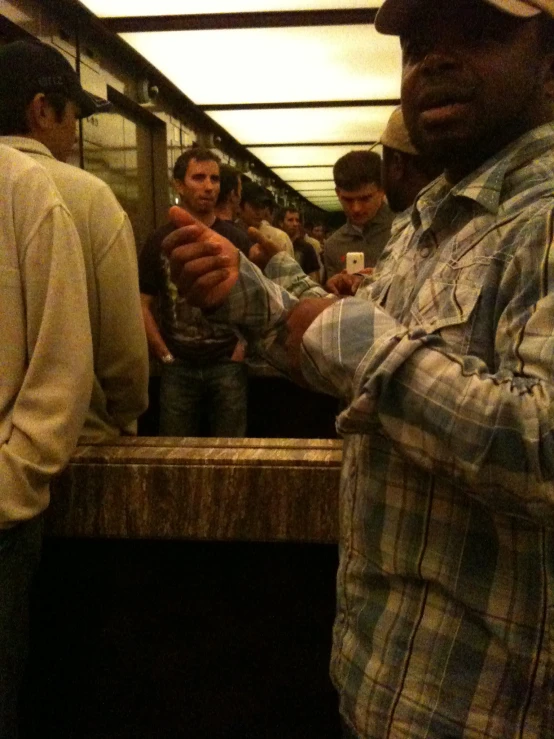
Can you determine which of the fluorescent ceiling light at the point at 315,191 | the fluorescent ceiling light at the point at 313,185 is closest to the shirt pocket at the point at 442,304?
the fluorescent ceiling light at the point at 313,185

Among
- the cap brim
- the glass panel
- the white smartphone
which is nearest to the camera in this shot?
the cap brim

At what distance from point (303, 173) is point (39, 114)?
8201 millimetres

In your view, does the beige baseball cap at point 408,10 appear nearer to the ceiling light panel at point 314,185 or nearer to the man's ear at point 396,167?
the man's ear at point 396,167

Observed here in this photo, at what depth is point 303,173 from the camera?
9.52 m

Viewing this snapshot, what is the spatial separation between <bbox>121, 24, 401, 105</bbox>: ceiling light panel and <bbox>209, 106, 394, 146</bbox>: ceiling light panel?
0.42m

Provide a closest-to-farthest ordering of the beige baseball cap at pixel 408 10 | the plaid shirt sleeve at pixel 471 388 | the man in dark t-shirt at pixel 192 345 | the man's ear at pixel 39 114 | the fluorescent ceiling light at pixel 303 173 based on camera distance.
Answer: the plaid shirt sleeve at pixel 471 388 < the beige baseball cap at pixel 408 10 < the man's ear at pixel 39 114 < the man in dark t-shirt at pixel 192 345 < the fluorescent ceiling light at pixel 303 173

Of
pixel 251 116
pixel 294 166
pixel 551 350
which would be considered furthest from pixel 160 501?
pixel 294 166

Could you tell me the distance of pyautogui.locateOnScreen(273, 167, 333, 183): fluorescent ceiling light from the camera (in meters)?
9.00

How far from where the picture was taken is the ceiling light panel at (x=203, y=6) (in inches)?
123

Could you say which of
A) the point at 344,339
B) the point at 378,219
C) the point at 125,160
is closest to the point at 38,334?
the point at 344,339

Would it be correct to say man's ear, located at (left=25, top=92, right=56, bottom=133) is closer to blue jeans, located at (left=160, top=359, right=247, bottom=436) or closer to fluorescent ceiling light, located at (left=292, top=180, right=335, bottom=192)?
blue jeans, located at (left=160, top=359, right=247, bottom=436)

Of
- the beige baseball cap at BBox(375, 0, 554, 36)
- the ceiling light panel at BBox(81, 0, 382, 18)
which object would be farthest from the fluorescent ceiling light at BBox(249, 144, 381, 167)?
the beige baseball cap at BBox(375, 0, 554, 36)

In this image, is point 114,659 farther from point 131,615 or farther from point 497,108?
point 497,108

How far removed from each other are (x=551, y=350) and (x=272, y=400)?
2938 millimetres
